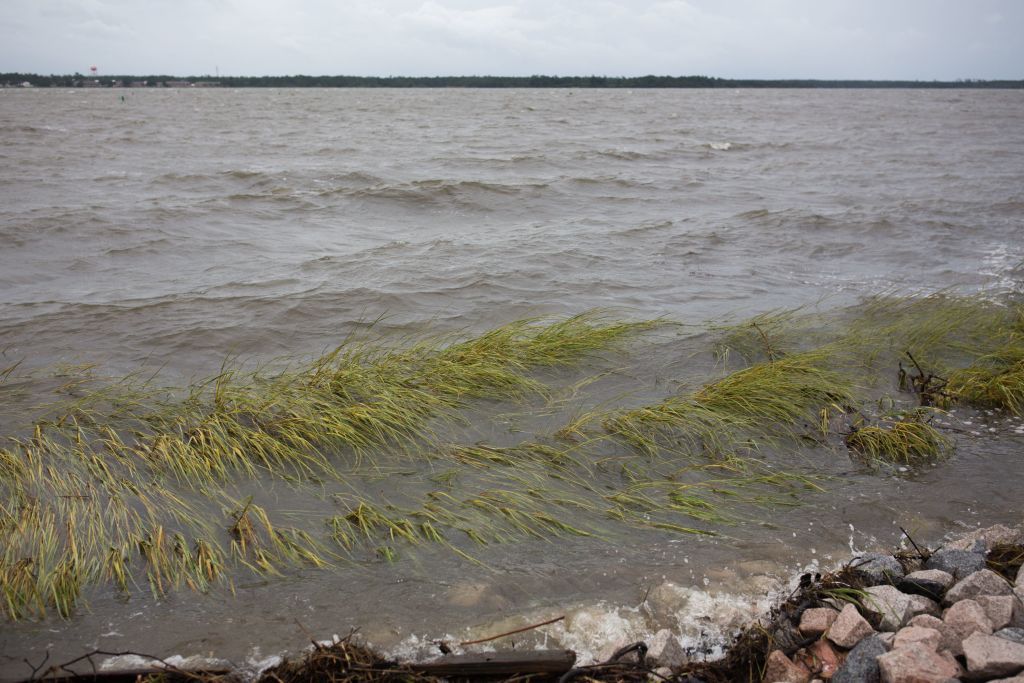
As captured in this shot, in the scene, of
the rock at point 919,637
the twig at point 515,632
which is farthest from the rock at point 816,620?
the twig at point 515,632

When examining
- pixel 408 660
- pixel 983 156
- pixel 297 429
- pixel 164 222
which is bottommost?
pixel 408 660

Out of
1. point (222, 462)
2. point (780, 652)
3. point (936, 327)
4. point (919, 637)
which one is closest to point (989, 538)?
point (919, 637)

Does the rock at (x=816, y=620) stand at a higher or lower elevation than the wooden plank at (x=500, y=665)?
higher

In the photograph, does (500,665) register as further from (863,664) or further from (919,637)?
(919,637)

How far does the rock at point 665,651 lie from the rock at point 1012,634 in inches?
50.1

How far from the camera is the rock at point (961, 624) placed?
280 cm

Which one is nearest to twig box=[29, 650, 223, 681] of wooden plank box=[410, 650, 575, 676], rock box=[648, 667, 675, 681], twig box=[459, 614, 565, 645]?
wooden plank box=[410, 650, 575, 676]

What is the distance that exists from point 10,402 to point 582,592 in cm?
511

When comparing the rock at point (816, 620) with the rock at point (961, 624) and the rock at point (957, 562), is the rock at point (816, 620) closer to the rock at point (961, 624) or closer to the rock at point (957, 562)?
the rock at point (961, 624)

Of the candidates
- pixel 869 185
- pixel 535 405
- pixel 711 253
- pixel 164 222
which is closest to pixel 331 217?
pixel 164 222

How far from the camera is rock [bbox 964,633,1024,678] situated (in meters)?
2.54

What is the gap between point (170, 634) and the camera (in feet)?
10.7

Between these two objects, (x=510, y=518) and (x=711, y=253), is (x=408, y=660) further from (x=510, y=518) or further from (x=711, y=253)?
(x=711, y=253)

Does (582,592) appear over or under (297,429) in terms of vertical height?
under
